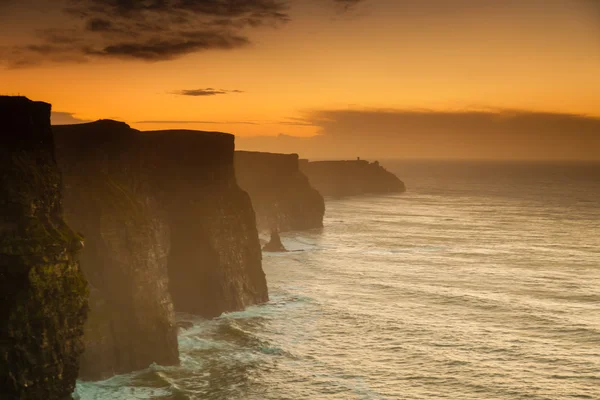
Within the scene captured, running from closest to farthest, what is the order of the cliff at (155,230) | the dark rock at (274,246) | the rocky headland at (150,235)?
the rocky headland at (150,235) < the cliff at (155,230) < the dark rock at (274,246)

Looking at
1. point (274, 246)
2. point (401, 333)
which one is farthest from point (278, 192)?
point (401, 333)

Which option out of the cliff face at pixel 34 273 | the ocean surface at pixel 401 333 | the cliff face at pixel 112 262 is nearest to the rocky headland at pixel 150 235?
the cliff face at pixel 112 262

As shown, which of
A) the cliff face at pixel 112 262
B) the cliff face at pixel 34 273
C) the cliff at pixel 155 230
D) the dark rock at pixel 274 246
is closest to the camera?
the cliff face at pixel 34 273

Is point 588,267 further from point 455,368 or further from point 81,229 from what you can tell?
point 81,229

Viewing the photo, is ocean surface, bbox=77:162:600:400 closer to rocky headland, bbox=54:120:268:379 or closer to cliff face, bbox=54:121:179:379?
cliff face, bbox=54:121:179:379

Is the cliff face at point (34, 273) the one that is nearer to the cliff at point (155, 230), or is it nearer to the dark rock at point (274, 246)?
the cliff at point (155, 230)

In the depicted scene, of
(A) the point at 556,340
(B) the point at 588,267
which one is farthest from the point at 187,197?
(B) the point at 588,267

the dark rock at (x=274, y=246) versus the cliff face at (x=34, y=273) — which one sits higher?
the cliff face at (x=34, y=273)

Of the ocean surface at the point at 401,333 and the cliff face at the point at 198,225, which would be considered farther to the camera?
the cliff face at the point at 198,225
